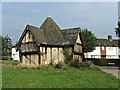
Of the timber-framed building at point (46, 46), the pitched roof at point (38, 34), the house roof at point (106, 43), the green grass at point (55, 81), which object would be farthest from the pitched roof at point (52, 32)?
the house roof at point (106, 43)

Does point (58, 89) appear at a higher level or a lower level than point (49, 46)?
lower

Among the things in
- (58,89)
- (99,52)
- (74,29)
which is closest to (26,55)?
(74,29)

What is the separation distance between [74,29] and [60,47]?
18.7ft

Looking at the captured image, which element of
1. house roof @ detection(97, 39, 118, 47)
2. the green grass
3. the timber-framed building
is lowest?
the green grass

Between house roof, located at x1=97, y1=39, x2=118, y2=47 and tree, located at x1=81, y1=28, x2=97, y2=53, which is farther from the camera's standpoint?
house roof, located at x1=97, y1=39, x2=118, y2=47

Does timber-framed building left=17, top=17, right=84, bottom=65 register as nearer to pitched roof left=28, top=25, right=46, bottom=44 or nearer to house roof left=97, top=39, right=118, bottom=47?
pitched roof left=28, top=25, right=46, bottom=44

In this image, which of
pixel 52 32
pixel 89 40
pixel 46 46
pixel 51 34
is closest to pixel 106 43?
pixel 89 40

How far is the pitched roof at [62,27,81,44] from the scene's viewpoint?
151 ft

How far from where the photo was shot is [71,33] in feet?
157

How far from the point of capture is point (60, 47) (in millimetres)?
45031

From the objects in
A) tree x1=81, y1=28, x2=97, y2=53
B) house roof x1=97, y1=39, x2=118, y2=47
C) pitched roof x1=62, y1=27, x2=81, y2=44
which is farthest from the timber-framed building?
house roof x1=97, y1=39, x2=118, y2=47

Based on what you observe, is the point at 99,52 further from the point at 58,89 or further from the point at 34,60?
the point at 58,89

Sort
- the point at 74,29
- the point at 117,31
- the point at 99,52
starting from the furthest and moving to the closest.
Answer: the point at 99,52 < the point at 117,31 < the point at 74,29

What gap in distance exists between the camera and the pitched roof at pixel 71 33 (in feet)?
151
